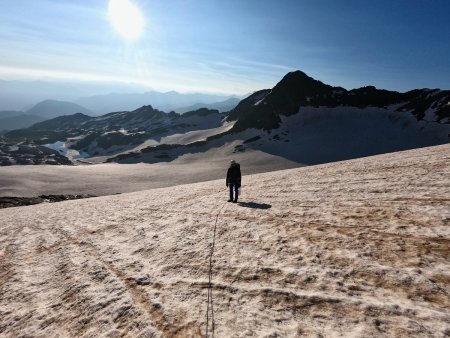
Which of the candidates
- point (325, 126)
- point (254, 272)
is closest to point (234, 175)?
point (254, 272)

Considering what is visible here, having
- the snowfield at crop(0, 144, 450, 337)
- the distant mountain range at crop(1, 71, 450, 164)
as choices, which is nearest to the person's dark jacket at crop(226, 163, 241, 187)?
the snowfield at crop(0, 144, 450, 337)

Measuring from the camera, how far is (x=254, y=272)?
7809mm

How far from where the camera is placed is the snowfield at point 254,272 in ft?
19.0

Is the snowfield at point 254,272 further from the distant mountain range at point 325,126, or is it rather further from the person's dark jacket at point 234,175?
the distant mountain range at point 325,126

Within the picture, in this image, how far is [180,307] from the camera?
6.63 m

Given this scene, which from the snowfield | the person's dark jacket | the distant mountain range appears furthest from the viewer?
the distant mountain range

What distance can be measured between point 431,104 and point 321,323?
135653 millimetres

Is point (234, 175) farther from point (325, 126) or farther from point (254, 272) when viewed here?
point (325, 126)

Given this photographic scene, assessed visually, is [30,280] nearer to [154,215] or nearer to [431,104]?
[154,215]

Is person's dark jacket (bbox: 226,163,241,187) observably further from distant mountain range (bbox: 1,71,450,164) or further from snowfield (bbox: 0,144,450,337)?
distant mountain range (bbox: 1,71,450,164)

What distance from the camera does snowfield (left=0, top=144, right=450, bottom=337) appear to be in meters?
5.80

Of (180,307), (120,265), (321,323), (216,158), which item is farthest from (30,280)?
(216,158)

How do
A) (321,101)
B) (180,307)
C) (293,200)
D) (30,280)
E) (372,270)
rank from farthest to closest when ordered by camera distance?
(321,101)
(293,200)
(30,280)
(372,270)
(180,307)

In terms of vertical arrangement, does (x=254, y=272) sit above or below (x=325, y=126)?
above
